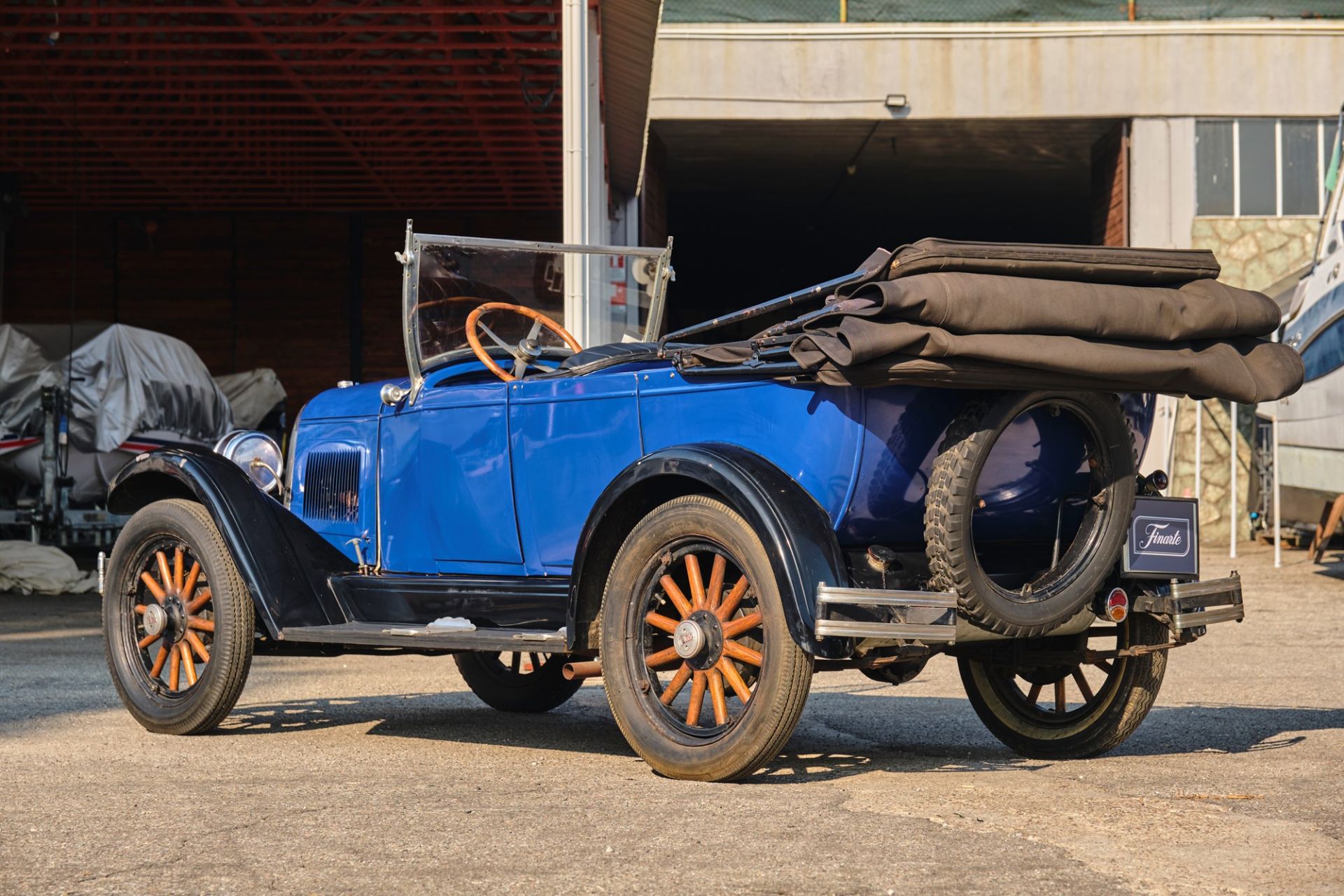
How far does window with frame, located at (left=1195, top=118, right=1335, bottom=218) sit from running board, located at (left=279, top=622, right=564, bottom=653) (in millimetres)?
14372

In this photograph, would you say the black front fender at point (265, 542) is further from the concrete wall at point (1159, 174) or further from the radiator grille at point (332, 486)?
the concrete wall at point (1159, 174)

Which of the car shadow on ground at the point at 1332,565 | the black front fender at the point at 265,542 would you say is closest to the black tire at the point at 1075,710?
the black front fender at the point at 265,542

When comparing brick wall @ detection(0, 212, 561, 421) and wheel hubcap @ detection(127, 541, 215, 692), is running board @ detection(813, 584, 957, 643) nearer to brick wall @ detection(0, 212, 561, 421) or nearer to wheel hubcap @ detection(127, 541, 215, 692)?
wheel hubcap @ detection(127, 541, 215, 692)

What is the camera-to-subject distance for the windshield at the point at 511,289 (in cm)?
612

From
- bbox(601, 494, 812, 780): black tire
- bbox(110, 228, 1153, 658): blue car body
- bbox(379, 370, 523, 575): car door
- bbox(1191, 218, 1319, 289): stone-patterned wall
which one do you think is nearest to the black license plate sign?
bbox(110, 228, 1153, 658): blue car body

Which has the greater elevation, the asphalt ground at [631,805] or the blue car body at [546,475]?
the blue car body at [546,475]

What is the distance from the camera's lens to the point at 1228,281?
57.3 feet

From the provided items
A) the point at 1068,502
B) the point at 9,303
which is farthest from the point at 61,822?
the point at 9,303

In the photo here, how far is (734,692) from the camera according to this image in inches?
176

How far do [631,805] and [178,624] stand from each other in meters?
2.44

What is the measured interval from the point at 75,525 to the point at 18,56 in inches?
180

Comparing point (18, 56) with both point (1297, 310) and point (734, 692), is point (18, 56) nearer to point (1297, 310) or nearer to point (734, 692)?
point (1297, 310)

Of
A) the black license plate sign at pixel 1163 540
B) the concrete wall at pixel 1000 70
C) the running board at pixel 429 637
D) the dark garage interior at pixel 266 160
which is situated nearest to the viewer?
the black license plate sign at pixel 1163 540

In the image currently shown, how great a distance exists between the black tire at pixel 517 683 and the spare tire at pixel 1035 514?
2290mm
